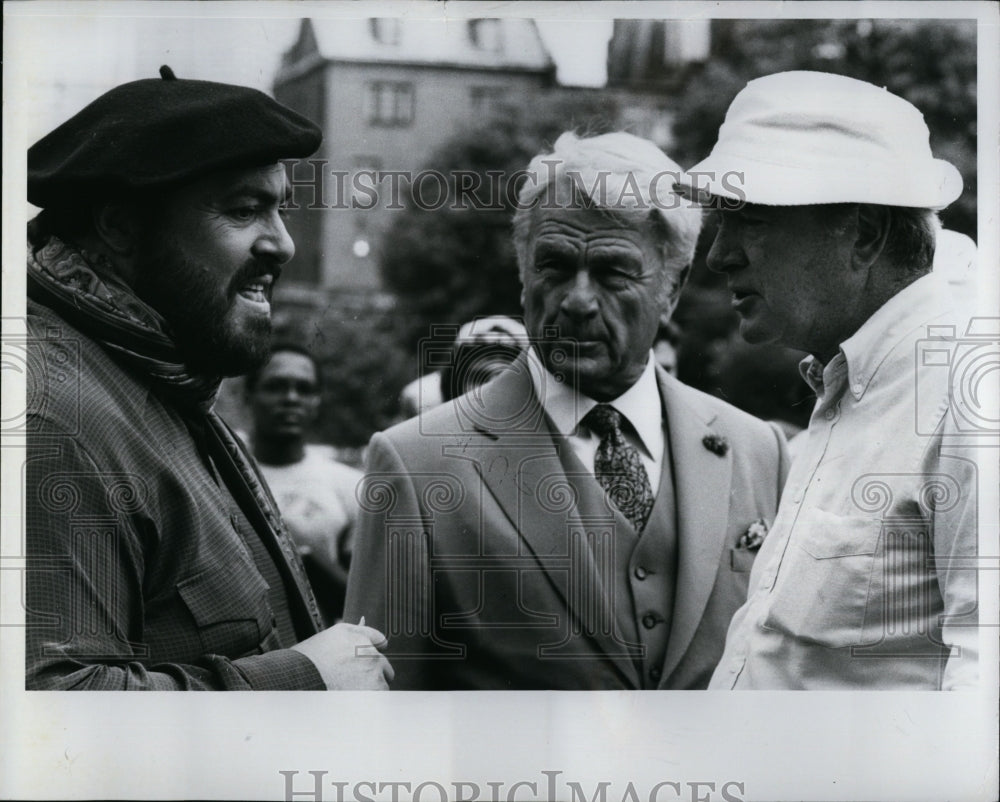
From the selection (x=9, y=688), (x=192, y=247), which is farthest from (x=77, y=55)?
(x=9, y=688)

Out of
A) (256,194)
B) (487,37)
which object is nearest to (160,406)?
(256,194)

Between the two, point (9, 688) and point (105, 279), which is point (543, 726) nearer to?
point (9, 688)

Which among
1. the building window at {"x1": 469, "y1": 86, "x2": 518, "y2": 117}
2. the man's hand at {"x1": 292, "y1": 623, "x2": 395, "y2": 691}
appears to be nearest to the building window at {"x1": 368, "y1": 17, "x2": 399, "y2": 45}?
the building window at {"x1": 469, "y1": 86, "x2": 518, "y2": 117}

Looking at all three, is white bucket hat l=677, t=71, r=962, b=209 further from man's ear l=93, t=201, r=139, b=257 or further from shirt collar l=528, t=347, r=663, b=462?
man's ear l=93, t=201, r=139, b=257

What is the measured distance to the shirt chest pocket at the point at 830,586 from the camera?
3.50 m

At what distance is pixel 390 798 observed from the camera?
3602 millimetres

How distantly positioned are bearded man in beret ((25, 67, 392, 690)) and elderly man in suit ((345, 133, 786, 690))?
28 centimetres

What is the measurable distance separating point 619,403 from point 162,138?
1.50m

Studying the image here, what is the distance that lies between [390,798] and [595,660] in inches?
28.3

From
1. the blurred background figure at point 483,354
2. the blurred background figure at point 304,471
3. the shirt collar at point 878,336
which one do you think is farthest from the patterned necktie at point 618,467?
the blurred background figure at point 304,471

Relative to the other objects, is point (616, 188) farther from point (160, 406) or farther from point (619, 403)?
point (160, 406)

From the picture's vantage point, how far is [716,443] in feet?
12.0

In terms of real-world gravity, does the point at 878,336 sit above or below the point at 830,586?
above

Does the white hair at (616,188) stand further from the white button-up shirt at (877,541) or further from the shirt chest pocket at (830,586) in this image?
the shirt chest pocket at (830,586)
